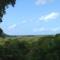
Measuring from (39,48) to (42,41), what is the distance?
21 cm

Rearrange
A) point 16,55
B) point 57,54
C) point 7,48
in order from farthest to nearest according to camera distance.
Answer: point 7,48, point 16,55, point 57,54

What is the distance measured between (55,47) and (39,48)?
286 millimetres

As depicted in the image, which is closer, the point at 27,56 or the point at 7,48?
the point at 27,56

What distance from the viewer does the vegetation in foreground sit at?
4.23m

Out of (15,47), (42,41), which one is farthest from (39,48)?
(15,47)

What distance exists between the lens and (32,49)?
4508 mm

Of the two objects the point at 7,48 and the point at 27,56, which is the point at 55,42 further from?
the point at 7,48

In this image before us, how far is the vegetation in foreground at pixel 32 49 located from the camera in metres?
4.23

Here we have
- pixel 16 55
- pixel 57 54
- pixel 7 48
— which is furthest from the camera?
pixel 7 48

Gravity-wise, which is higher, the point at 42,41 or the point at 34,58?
the point at 42,41

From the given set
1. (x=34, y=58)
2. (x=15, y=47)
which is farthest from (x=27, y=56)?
(x=15, y=47)

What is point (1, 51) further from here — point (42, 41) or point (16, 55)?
point (42, 41)

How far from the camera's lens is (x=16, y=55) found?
4477mm

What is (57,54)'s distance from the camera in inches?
163
